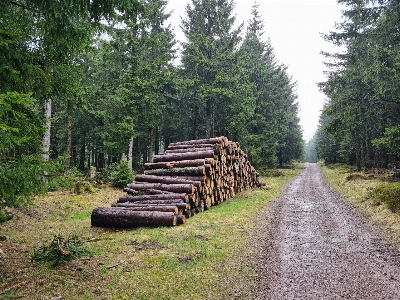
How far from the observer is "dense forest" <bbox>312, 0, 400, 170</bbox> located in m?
19.0

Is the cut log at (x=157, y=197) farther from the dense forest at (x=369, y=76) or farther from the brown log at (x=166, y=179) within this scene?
the dense forest at (x=369, y=76)

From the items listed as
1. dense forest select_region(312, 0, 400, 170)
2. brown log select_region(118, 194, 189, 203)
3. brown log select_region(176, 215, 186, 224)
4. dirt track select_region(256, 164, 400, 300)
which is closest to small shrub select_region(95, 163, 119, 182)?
brown log select_region(118, 194, 189, 203)

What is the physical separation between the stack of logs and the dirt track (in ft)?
9.85

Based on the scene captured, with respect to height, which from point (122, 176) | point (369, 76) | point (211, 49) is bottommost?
point (122, 176)

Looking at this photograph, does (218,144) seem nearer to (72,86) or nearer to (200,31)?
(72,86)

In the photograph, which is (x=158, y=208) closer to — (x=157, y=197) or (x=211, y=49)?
(x=157, y=197)

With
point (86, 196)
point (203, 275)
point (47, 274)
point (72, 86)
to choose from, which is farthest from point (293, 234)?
point (86, 196)

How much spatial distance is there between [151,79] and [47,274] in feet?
66.2

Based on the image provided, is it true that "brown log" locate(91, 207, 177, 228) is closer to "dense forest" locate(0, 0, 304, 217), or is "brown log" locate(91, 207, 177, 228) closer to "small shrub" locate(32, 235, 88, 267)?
"small shrub" locate(32, 235, 88, 267)

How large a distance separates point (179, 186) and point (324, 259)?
20.2 feet

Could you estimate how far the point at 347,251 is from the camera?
7.43m

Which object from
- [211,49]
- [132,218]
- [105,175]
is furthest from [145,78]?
[132,218]

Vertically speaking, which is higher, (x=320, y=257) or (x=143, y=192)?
(x=143, y=192)

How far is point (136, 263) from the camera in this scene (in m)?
6.33
